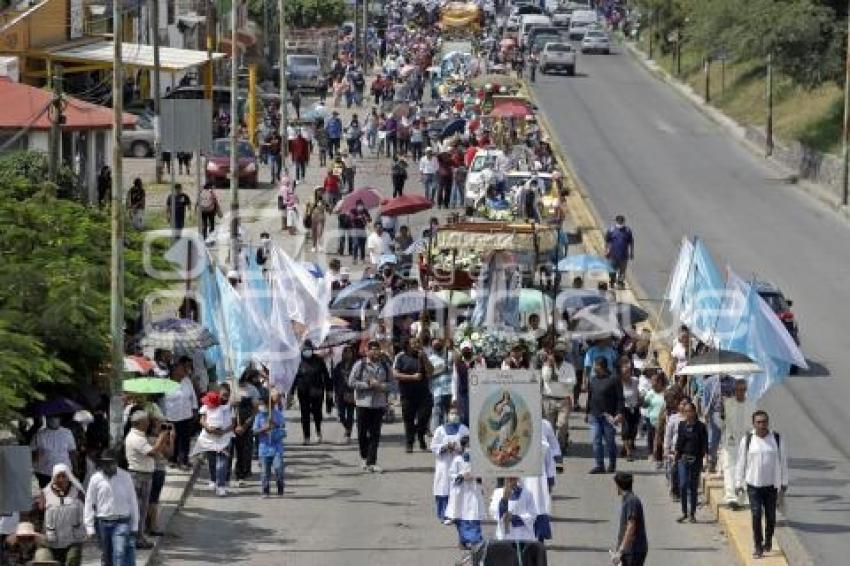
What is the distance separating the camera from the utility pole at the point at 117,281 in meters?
26.3

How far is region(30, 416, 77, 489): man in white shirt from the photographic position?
81.0 ft

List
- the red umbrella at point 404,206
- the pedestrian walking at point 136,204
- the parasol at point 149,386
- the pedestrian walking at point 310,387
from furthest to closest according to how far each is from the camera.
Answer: the pedestrian walking at point 136,204
the red umbrella at point 404,206
the pedestrian walking at point 310,387
the parasol at point 149,386

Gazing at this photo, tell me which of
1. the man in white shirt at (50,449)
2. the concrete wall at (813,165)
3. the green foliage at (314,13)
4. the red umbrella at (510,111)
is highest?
the man in white shirt at (50,449)

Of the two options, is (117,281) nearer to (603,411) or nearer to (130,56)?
(603,411)

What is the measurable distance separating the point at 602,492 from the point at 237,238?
16937 millimetres

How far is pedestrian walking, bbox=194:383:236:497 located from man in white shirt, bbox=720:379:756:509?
5.58 metres

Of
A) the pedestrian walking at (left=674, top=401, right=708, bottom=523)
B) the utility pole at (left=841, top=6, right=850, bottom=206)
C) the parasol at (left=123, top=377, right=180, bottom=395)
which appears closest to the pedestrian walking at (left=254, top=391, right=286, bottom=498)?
the parasol at (left=123, top=377, right=180, bottom=395)

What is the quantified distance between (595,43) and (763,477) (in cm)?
7909

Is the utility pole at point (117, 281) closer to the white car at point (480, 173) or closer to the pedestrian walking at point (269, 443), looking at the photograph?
the pedestrian walking at point (269, 443)

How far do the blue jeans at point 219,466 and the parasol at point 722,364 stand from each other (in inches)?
215

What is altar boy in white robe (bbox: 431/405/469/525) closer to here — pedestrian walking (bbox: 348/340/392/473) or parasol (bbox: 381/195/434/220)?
pedestrian walking (bbox: 348/340/392/473)

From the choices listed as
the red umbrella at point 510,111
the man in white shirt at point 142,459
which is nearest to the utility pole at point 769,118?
the red umbrella at point 510,111

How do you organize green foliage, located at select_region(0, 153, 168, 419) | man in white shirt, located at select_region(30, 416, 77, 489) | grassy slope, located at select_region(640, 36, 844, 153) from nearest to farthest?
man in white shirt, located at select_region(30, 416, 77, 489), green foliage, located at select_region(0, 153, 168, 419), grassy slope, located at select_region(640, 36, 844, 153)

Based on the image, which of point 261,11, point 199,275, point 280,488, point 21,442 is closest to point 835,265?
point 199,275
